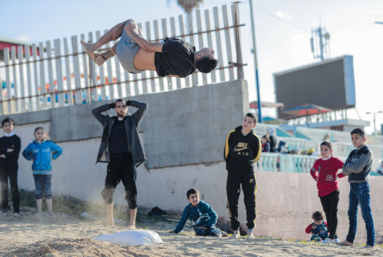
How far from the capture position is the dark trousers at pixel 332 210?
6.46 m

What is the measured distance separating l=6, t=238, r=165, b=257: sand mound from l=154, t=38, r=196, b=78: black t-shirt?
1.89 meters

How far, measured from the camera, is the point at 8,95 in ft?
33.4

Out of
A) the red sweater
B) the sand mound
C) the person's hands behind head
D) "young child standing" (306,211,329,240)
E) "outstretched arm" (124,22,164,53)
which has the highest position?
the person's hands behind head

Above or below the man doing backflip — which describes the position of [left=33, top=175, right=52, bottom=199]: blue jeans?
below

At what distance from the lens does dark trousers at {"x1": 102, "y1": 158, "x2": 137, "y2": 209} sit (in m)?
6.52

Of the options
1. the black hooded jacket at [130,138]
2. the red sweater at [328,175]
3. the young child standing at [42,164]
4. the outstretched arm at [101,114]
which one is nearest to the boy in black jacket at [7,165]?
the young child standing at [42,164]

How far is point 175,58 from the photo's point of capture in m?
4.63

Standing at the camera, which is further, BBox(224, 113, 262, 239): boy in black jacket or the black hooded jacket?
the black hooded jacket

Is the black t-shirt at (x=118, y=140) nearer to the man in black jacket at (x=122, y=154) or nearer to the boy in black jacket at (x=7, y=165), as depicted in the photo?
the man in black jacket at (x=122, y=154)

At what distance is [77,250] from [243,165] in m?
3.00

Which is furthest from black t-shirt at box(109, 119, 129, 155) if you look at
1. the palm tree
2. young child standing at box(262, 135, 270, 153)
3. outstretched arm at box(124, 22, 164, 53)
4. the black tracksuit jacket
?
the palm tree

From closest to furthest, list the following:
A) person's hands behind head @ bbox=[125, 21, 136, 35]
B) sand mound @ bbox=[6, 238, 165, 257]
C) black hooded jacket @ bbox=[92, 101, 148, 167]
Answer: sand mound @ bbox=[6, 238, 165, 257], person's hands behind head @ bbox=[125, 21, 136, 35], black hooded jacket @ bbox=[92, 101, 148, 167]

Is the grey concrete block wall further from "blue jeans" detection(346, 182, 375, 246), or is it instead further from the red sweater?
"blue jeans" detection(346, 182, 375, 246)

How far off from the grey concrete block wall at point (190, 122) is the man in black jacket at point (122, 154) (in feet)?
5.96
